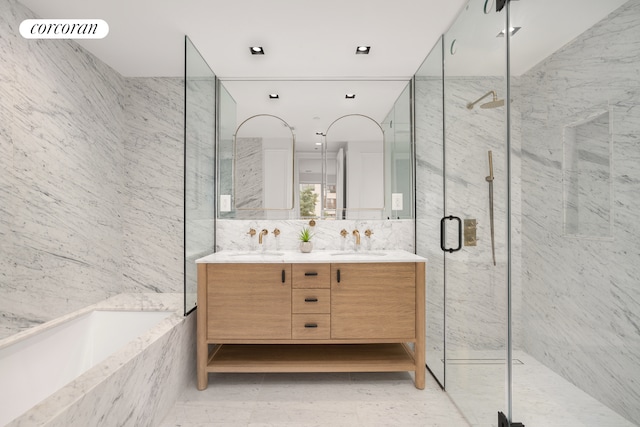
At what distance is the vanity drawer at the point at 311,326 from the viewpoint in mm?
2418

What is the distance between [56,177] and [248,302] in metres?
1.50

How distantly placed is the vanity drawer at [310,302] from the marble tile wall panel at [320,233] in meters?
0.66

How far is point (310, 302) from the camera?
242cm

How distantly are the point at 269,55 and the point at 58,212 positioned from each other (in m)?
1.80

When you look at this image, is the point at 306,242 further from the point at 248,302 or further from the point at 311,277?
the point at 248,302

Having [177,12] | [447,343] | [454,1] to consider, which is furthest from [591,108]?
[177,12]

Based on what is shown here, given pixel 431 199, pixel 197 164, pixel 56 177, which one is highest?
pixel 197 164

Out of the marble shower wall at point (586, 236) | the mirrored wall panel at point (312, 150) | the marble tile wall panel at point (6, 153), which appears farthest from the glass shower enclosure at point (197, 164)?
the marble shower wall at point (586, 236)

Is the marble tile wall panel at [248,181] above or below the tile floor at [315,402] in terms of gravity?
above

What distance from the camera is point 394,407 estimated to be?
2.21 m

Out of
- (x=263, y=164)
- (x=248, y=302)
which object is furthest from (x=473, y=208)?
(x=263, y=164)

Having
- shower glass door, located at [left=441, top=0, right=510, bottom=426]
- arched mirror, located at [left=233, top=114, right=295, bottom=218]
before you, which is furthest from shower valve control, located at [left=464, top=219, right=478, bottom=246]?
arched mirror, located at [left=233, top=114, right=295, bottom=218]

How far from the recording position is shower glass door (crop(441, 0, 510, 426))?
1687 millimetres

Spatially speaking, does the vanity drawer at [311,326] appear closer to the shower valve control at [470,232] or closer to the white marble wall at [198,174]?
the white marble wall at [198,174]
